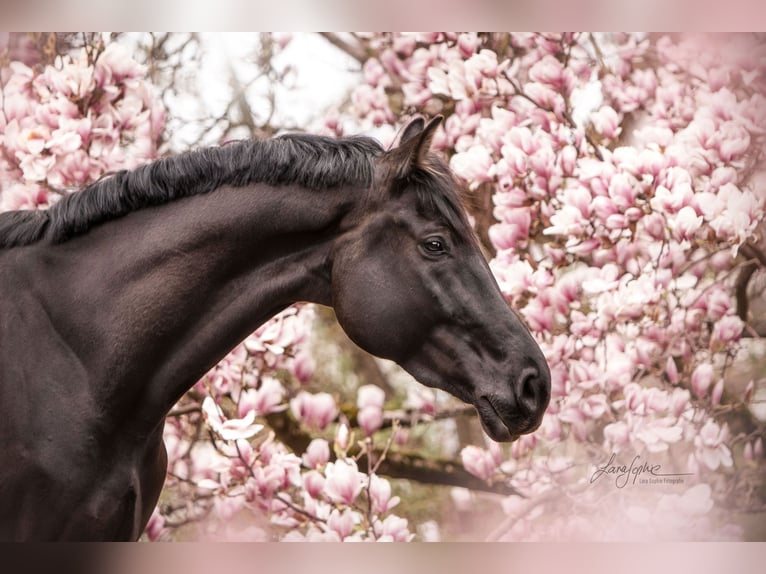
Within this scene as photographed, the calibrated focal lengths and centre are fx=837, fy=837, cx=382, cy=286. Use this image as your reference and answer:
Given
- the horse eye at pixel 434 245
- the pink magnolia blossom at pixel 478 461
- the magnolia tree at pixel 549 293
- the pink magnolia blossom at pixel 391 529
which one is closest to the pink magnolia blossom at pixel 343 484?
the magnolia tree at pixel 549 293

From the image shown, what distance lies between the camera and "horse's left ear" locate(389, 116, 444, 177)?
0.93 metres

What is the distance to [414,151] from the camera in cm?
94

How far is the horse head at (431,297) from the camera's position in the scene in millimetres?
934

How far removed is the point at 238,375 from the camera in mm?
1729

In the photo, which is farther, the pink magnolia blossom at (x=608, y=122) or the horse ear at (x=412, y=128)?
the pink magnolia blossom at (x=608, y=122)

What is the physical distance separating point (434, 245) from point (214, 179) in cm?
26

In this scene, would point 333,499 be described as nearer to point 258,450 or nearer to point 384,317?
point 258,450

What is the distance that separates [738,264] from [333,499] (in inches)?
39.5

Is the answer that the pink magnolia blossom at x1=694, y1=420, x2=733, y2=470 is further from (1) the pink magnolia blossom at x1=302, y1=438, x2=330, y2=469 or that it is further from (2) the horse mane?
(2) the horse mane

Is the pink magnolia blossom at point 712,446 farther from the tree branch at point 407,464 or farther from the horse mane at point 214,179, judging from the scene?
the horse mane at point 214,179

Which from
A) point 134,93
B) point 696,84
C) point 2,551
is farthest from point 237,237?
point 696,84

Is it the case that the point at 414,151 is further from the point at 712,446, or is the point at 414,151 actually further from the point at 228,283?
the point at 712,446

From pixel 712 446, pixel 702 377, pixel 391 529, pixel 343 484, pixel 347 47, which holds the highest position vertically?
pixel 347 47
